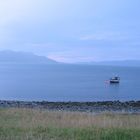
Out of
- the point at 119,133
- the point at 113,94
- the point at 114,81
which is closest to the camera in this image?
the point at 119,133

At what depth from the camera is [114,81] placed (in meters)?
121

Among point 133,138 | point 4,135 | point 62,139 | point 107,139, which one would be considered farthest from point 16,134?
point 133,138

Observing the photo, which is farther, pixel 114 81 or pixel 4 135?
pixel 114 81

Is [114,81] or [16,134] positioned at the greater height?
[114,81]

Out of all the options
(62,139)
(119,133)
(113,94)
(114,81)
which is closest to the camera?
(62,139)

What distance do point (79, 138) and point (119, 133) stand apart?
4.62ft

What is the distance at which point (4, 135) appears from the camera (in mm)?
10578

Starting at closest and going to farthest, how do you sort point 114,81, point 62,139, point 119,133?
point 62,139 < point 119,133 < point 114,81

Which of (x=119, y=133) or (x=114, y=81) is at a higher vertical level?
(x=114, y=81)

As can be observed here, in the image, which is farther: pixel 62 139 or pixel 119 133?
pixel 119 133

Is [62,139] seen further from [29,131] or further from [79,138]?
[29,131]

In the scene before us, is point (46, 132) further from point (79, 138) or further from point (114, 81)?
point (114, 81)

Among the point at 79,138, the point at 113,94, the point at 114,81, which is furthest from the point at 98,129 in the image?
the point at 114,81

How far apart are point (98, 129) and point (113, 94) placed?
253 ft
